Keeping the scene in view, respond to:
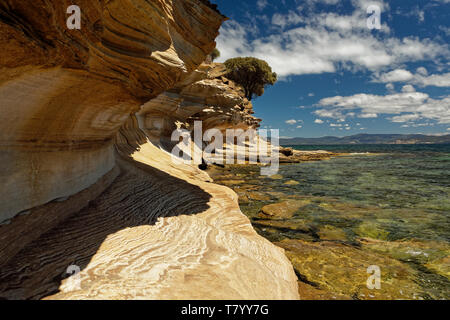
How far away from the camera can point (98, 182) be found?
5418 mm

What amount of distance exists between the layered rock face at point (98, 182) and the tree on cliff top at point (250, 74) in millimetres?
39651

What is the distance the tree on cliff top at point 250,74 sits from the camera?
4347cm

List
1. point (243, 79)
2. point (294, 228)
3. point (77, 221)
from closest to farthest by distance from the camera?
point (77, 221) < point (294, 228) < point (243, 79)

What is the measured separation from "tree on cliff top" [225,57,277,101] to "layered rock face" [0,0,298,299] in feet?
130

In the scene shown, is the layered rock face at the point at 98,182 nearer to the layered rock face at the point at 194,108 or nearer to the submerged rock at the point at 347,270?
the submerged rock at the point at 347,270

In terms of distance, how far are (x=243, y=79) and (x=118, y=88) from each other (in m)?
43.0

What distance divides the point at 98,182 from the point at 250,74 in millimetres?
42849

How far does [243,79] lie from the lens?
4481 centimetres

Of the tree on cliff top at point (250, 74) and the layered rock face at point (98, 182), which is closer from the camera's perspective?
the layered rock face at point (98, 182)

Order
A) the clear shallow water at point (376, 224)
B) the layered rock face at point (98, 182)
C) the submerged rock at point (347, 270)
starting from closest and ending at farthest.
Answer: the layered rock face at point (98, 182), the submerged rock at point (347, 270), the clear shallow water at point (376, 224)

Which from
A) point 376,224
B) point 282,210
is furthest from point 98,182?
point 376,224

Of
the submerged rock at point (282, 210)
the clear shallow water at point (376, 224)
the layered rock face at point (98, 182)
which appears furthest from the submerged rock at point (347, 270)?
the submerged rock at point (282, 210)
